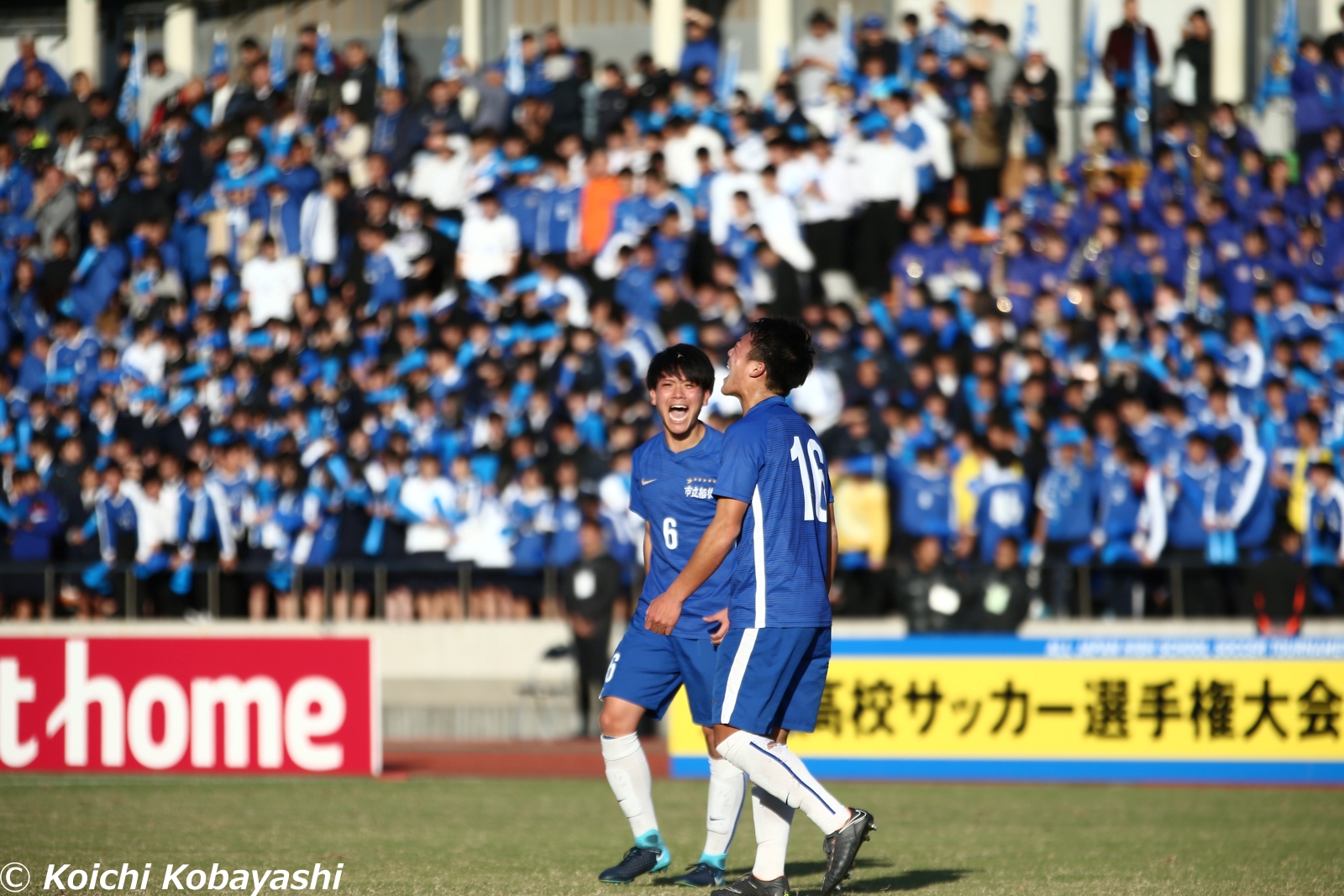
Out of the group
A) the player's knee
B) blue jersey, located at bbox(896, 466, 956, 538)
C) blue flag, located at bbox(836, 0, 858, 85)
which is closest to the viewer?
the player's knee

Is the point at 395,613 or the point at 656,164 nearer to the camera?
the point at 395,613

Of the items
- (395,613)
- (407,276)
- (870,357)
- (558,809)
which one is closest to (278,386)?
(407,276)

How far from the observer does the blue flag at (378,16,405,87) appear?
2403cm

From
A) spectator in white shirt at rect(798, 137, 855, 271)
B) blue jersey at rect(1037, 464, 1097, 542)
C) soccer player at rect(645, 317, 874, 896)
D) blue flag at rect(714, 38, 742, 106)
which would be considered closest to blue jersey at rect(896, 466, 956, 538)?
blue jersey at rect(1037, 464, 1097, 542)

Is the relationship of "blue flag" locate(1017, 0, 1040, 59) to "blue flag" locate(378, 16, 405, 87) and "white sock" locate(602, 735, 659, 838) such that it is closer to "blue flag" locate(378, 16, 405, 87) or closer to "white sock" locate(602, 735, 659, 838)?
"blue flag" locate(378, 16, 405, 87)

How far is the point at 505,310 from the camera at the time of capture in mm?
18812

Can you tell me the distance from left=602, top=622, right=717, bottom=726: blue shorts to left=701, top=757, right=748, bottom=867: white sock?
10.0 inches

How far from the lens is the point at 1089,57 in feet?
71.6

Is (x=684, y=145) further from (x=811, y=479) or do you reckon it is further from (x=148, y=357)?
(x=811, y=479)

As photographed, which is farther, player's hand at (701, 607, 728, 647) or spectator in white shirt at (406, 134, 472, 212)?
spectator in white shirt at (406, 134, 472, 212)

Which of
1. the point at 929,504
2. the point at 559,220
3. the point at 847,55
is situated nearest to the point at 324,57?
the point at 559,220

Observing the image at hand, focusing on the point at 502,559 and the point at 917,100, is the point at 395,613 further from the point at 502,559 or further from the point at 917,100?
the point at 917,100

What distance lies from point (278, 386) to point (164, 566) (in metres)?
3.09

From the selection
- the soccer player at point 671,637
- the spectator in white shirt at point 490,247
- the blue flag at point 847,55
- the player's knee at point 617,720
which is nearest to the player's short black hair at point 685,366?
the soccer player at point 671,637
